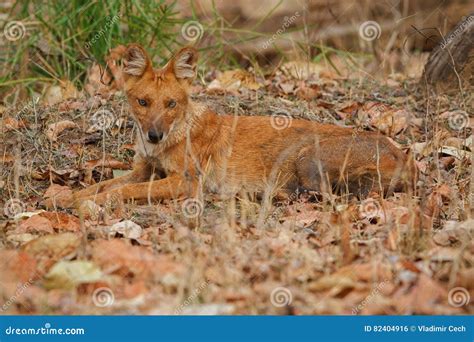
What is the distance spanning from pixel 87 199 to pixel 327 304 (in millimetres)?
2637

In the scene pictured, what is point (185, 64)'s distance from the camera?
659cm

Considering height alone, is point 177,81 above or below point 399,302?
above

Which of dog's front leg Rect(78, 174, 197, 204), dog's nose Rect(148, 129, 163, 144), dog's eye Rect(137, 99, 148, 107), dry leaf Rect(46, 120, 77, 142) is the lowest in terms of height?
dog's front leg Rect(78, 174, 197, 204)

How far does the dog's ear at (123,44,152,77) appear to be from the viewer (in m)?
6.46

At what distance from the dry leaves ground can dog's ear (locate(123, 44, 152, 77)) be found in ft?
2.32

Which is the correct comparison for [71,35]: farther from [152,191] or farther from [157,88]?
[152,191]

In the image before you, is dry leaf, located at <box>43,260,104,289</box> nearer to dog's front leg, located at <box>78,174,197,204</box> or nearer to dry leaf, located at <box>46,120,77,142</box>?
dog's front leg, located at <box>78,174,197,204</box>

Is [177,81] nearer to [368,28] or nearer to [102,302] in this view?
[102,302]

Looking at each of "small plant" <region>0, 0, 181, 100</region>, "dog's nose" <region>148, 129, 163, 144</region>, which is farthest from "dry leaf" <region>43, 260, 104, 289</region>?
"small plant" <region>0, 0, 181, 100</region>

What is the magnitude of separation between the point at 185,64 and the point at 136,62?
39 cm

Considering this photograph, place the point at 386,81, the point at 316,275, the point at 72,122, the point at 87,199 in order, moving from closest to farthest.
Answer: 1. the point at 316,275
2. the point at 87,199
3. the point at 72,122
4. the point at 386,81

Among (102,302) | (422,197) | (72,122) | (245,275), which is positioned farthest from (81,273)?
(72,122)

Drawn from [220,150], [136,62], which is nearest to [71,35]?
[136,62]

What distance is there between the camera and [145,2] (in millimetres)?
8859
